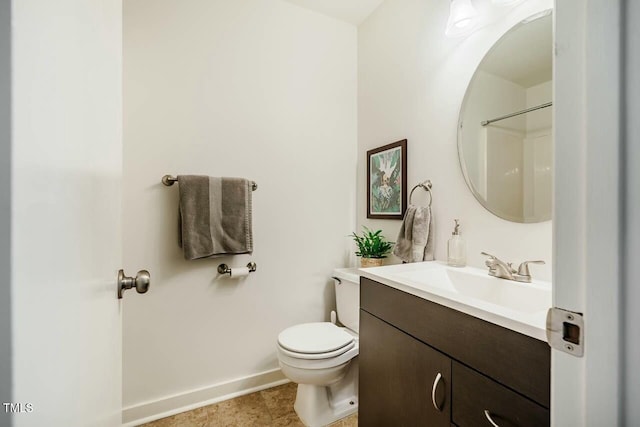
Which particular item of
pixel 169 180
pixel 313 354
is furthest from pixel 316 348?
pixel 169 180

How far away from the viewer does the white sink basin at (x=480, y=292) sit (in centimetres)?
66

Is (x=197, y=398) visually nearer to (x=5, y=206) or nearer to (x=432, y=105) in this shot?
(x=5, y=206)

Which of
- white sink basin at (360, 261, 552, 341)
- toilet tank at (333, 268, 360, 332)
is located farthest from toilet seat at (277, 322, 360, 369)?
white sink basin at (360, 261, 552, 341)

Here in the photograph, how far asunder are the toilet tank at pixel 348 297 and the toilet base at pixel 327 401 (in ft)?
0.71

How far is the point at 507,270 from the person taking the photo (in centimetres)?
104

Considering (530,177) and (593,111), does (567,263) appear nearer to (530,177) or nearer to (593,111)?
(593,111)

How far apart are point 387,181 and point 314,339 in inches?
40.3

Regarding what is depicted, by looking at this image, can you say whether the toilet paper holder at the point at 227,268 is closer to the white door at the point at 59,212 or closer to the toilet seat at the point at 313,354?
the toilet seat at the point at 313,354

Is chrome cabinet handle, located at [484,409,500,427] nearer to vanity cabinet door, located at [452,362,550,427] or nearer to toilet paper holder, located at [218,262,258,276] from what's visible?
vanity cabinet door, located at [452,362,550,427]

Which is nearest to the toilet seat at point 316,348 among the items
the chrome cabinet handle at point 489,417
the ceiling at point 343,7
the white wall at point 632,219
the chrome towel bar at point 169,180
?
the chrome cabinet handle at point 489,417

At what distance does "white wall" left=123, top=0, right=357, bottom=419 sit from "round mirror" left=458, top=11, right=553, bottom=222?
94 centimetres

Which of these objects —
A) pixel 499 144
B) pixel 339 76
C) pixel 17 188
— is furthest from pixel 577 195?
pixel 339 76

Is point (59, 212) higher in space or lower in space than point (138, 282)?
higher

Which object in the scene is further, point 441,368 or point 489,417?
point 441,368
